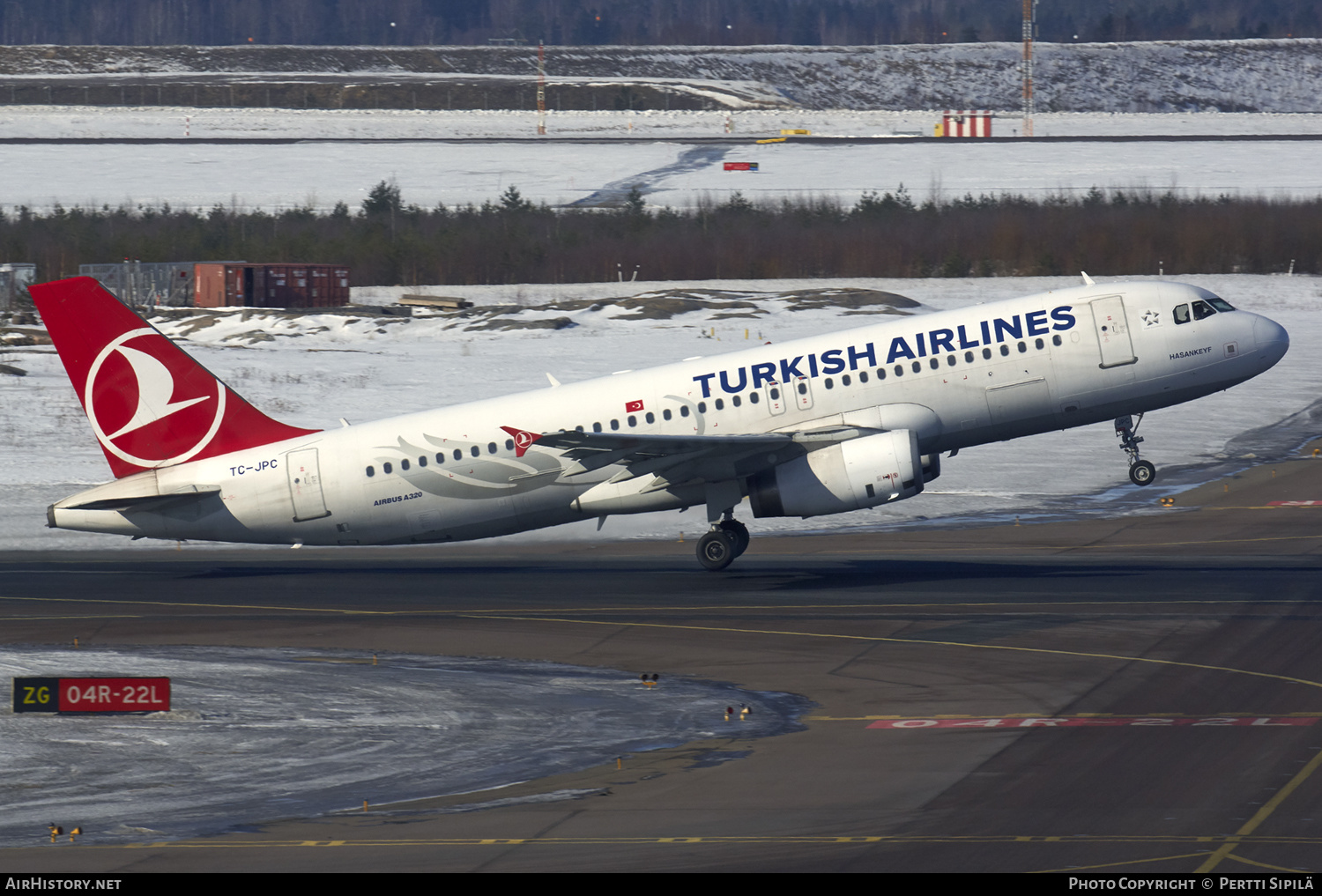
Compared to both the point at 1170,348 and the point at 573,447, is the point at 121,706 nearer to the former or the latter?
the point at 573,447

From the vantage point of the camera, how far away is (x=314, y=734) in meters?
21.5

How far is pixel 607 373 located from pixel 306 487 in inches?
1026

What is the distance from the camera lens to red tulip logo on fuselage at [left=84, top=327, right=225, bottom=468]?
33.9 metres

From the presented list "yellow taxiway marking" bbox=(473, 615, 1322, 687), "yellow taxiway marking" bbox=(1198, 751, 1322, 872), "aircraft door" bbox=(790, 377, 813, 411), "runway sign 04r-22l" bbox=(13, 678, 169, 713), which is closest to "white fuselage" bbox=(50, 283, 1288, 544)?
"aircraft door" bbox=(790, 377, 813, 411)

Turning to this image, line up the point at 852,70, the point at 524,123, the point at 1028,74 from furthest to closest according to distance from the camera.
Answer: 1. the point at 852,70
2. the point at 1028,74
3. the point at 524,123

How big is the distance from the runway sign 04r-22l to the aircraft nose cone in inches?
943

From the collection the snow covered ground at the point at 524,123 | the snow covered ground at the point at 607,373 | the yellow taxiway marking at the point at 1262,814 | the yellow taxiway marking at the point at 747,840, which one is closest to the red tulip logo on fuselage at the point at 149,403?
the snow covered ground at the point at 607,373

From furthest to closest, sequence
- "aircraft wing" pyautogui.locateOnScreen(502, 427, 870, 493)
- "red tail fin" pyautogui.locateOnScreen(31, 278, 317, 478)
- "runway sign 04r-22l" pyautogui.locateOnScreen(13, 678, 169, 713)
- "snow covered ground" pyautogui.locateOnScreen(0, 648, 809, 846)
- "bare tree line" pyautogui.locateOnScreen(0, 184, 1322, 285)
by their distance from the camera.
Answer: "bare tree line" pyautogui.locateOnScreen(0, 184, 1322, 285) → "red tail fin" pyautogui.locateOnScreen(31, 278, 317, 478) → "aircraft wing" pyautogui.locateOnScreen(502, 427, 870, 493) → "runway sign 04r-22l" pyautogui.locateOnScreen(13, 678, 169, 713) → "snow covered ground" pyautogui.locateOnScreen(0, 648, 809, 846)

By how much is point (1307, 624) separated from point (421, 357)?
41764mm

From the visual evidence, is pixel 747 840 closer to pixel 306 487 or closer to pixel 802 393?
pixel 802 393

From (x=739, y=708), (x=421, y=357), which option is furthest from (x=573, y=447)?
(x=421, y=357)

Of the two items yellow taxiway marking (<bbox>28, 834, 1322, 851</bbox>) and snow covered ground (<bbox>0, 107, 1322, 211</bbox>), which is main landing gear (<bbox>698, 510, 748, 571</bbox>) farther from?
snow covered ground (<bbox>0, 107, 1322, 211</bbox>)

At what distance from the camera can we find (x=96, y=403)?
33.9 metres

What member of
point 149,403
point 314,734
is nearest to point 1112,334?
point 314,734
